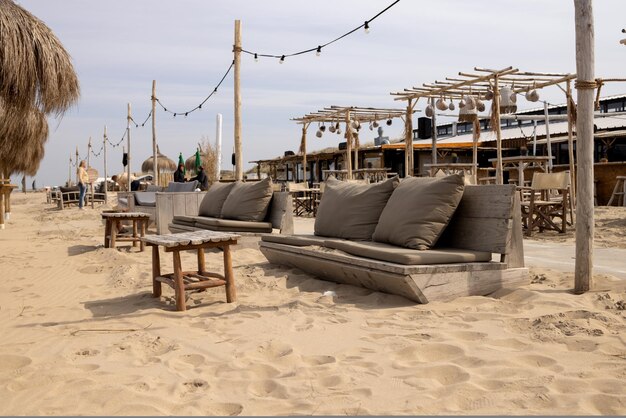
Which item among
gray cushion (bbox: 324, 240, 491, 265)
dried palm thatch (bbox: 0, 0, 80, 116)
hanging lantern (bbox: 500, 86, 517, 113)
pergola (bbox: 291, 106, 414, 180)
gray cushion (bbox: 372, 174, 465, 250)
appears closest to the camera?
gray cushion (bbox: 324, 240, 491, 265)

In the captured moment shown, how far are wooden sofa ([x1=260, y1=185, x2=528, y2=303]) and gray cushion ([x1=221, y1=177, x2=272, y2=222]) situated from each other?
2.76 meters

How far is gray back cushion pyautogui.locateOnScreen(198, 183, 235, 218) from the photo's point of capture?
27.8 feet

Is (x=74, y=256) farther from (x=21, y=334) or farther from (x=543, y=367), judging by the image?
(x=543, y=367)

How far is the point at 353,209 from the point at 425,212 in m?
1.02

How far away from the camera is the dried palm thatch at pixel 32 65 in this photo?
5.41 meters

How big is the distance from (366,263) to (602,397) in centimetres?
209

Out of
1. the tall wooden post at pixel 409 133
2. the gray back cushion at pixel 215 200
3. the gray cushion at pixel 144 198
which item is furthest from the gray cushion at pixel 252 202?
the tall wooden post at pixel 409 133

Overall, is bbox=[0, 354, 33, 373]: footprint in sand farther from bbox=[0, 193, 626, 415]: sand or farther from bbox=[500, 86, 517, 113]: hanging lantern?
bbox=[500, 86, 517, 113]: hanging lantern

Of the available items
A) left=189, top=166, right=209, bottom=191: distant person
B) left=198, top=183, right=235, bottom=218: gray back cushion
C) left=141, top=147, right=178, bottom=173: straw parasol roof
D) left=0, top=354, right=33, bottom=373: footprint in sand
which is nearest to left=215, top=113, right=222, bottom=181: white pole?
left=189, top=166, right=209, bottom=191: distant person

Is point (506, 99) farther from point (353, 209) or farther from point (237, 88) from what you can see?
point (353, 209)

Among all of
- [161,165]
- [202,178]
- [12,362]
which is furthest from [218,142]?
[161,165]

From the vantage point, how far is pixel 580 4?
4293 millimetres

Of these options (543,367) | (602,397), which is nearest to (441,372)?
(543,367)

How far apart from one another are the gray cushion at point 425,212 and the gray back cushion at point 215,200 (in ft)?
13.9
